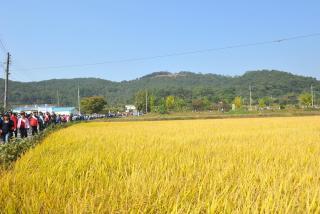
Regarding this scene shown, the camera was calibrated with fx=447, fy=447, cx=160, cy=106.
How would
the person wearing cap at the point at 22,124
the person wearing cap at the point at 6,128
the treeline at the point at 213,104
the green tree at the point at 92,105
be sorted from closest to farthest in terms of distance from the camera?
1. the person wearing cap at the point at 6,128
2. the person wearing cap at the point at 22,124
3. the green tree at the point at 92,105
4. the treeline at the point at 213,104

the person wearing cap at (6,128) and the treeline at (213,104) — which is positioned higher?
the treeline at (213,104)

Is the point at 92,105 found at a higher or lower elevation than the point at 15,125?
higher

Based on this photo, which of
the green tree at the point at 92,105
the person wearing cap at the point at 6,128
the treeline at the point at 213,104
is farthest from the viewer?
the treeline at the point at 213,104

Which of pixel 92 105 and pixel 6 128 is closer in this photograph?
pixel 6 128

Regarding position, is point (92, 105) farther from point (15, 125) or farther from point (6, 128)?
point (6, 128)

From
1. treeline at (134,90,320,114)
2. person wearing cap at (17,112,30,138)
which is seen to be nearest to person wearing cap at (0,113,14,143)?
person wearing cap at (17,112,30,138)

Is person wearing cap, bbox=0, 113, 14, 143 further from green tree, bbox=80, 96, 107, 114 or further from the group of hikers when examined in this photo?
green tree, bbox=80, 96, 107, 114

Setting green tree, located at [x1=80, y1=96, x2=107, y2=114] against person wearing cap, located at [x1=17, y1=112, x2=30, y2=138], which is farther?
green tree, located at [x1=80, y1=96, x2=107, y2=114]

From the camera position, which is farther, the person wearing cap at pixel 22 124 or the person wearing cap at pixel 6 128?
the person wearing cap at pixel 22 124

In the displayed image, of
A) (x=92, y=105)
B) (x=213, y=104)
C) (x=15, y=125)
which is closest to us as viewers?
(x=15, y=125)

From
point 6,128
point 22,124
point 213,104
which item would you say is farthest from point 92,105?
point 6,128

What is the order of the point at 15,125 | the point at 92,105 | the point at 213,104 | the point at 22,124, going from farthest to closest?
1. the point at 213,104
2. the point at 92,105
3. the point at 22,124
4. the point at 15,125

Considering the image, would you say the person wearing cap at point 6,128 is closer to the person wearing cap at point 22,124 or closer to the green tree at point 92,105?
the person wearing cap at point 22,124

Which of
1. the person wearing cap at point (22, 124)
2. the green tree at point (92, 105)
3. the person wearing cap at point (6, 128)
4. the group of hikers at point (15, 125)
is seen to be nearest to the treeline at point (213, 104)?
the green tree at point (92, 105)
